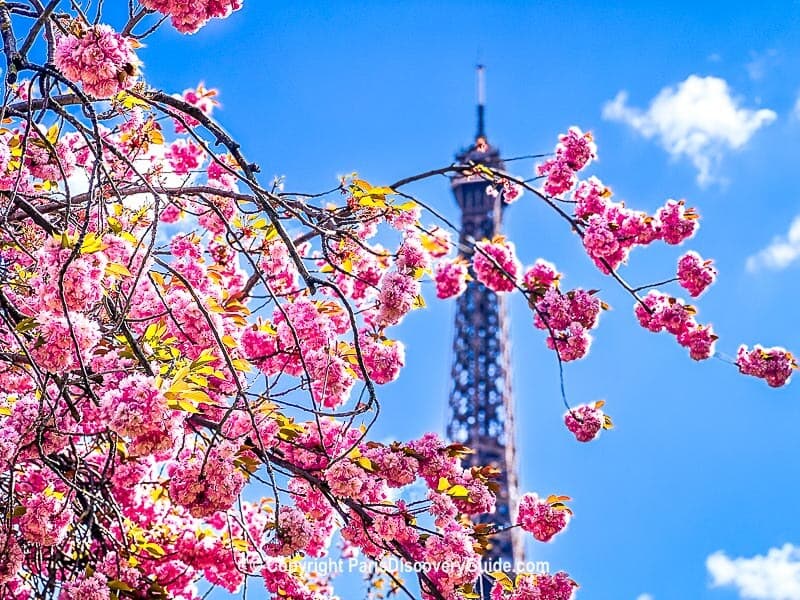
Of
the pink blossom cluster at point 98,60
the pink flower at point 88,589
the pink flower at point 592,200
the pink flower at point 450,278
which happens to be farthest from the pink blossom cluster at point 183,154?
the pink blossom cluster at point 98,60

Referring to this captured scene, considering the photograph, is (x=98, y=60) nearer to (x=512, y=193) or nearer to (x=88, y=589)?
(x=88, y=589)

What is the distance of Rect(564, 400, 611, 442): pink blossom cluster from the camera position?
4934 mm

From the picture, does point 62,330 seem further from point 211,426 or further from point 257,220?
point 257,220

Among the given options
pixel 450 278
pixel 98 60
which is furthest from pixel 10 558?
pixel 450 278

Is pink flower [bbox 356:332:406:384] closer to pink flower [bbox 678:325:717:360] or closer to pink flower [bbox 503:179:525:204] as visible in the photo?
pink flower [bbox 503:179:525:204]

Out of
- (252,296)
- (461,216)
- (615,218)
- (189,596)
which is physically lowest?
(189,596)

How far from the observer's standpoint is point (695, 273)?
5.52 meters

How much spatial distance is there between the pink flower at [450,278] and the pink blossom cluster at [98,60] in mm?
2735

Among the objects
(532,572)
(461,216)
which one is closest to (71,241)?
(532,572)

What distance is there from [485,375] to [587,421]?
25.9 metres

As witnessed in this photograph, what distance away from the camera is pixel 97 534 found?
4102 millimetres

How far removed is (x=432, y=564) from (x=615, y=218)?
213cm

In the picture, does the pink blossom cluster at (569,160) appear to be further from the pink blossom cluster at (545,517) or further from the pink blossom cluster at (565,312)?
the pink blossom cluster at (545,517)

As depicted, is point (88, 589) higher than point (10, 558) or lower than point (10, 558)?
lower
